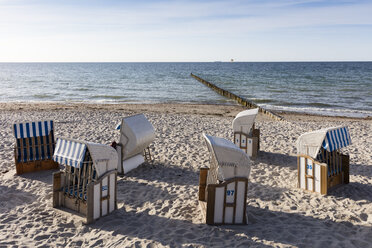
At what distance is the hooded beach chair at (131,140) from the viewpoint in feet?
30.2

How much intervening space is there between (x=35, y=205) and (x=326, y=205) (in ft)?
22.3

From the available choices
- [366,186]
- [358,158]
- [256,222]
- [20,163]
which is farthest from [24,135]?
[358,158]

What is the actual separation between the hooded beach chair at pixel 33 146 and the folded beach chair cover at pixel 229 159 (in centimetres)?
557

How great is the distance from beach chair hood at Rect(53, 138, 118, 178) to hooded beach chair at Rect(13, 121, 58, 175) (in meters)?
2.89

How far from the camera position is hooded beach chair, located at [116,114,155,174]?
9.22 m

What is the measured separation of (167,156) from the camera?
11.1 meters

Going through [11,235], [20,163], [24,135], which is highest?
[24,135]

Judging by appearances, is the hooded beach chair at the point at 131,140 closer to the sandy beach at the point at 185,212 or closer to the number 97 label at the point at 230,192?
the sandy beach at the point at 185,212

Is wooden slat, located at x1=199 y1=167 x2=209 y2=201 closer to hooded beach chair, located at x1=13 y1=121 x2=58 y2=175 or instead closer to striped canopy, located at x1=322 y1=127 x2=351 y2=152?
striped canopy, located at x1=322 y1=127 x2=351 y2=152

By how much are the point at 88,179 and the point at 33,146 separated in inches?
149

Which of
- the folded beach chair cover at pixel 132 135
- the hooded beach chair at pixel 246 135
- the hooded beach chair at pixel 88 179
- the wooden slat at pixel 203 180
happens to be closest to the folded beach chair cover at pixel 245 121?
the hooded beach chair at pixel 246 135

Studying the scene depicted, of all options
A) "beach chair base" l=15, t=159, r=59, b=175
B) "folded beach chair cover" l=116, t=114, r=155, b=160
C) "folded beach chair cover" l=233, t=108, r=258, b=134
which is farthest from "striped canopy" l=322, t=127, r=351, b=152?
"beach chair base" l=15, t=159, r=59, b=175

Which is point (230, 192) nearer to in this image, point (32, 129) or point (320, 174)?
point (320, 174)

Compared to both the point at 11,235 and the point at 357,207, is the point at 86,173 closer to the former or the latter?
the point at 11,235
